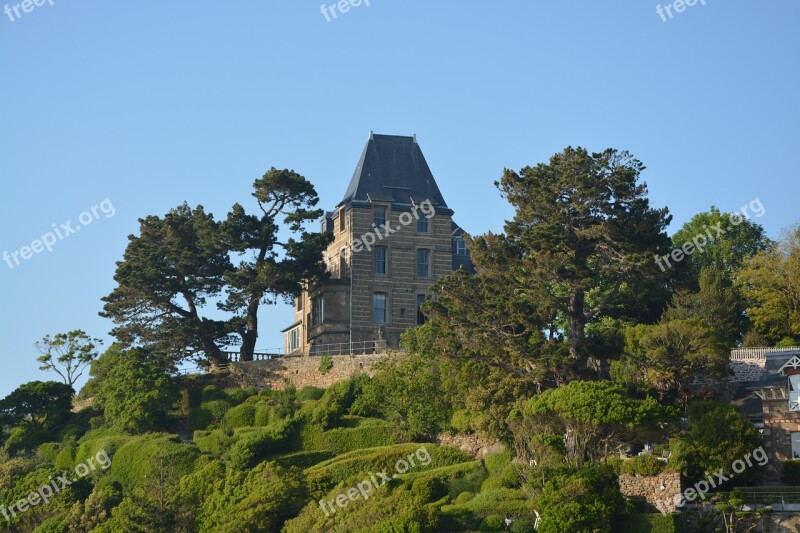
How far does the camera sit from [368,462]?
6081 cm

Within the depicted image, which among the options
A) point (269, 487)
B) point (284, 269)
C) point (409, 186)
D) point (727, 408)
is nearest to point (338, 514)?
point (269, 487)

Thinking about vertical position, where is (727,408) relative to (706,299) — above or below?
below

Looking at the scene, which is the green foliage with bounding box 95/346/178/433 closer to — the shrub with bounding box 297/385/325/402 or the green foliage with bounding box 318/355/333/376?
→ the shrub with bounding box 297/385/325/402

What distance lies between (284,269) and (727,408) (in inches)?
1014

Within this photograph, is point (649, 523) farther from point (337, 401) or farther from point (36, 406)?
point (36, 406)

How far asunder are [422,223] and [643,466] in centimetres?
2761

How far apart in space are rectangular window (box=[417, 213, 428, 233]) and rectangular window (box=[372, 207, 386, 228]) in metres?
1.92

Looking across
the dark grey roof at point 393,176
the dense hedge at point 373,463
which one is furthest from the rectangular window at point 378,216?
the dense hedge at point 373,463

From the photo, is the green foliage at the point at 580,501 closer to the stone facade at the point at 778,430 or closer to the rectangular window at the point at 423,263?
the stone facade at the point at 778,430

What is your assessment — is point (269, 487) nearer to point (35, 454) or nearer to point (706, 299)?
point (35, 454)

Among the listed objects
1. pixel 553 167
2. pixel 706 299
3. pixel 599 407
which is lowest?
pixel 599 407

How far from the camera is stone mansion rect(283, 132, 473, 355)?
252ft

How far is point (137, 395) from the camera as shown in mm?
69500

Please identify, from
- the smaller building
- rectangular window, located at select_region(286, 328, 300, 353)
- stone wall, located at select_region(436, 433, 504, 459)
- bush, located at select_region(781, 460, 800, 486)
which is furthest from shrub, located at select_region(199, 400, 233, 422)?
bush, located at select_region(781, 460, 800, 486)
